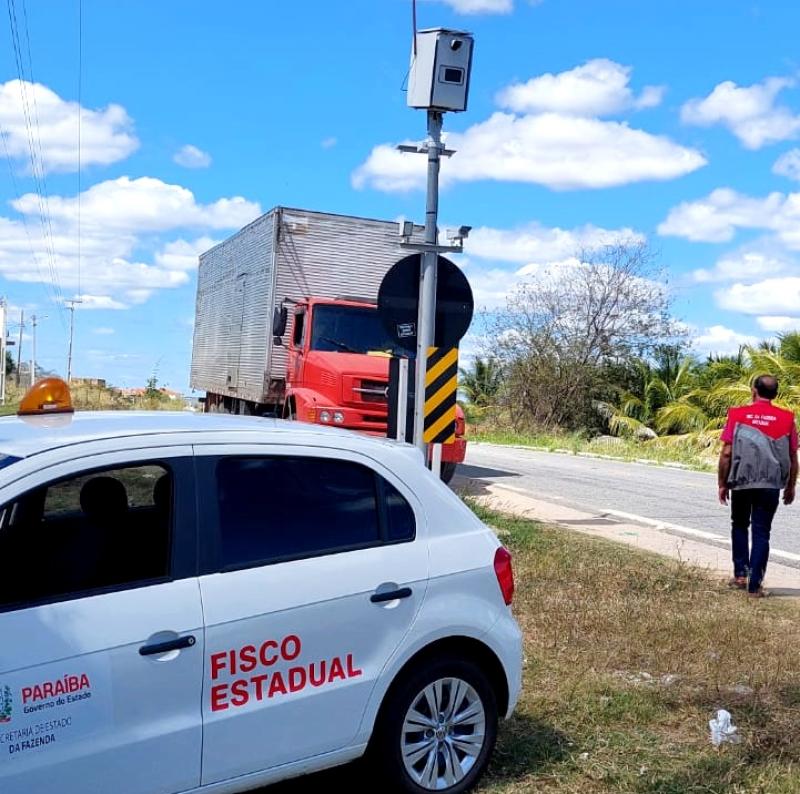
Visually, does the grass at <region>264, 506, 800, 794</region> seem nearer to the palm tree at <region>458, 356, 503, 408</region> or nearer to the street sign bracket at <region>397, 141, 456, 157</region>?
the street sign bracket at <region>397, 141, 456, 157</region>

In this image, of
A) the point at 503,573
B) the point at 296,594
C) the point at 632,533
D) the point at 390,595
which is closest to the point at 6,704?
the point at 296,594

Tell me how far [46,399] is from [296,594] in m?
1.31

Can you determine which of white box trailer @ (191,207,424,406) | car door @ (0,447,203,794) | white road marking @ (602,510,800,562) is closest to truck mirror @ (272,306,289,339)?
white box trailer @ (191,207,424,406)

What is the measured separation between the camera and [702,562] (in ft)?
33.9

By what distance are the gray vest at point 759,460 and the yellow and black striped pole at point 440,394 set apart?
2308 millimetres

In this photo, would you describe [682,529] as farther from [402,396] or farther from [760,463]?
[402,396]

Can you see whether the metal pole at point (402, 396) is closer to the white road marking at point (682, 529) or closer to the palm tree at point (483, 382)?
the white road marking at point (682, 529)

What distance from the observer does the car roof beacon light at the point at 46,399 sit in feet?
14.3

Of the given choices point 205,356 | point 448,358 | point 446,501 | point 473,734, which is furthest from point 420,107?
point 205,356

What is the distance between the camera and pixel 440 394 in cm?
852

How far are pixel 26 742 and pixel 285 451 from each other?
1.42m

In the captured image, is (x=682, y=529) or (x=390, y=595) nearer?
(x=390, y=595)

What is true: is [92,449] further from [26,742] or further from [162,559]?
[26,742]

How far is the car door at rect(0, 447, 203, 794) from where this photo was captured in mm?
3430
